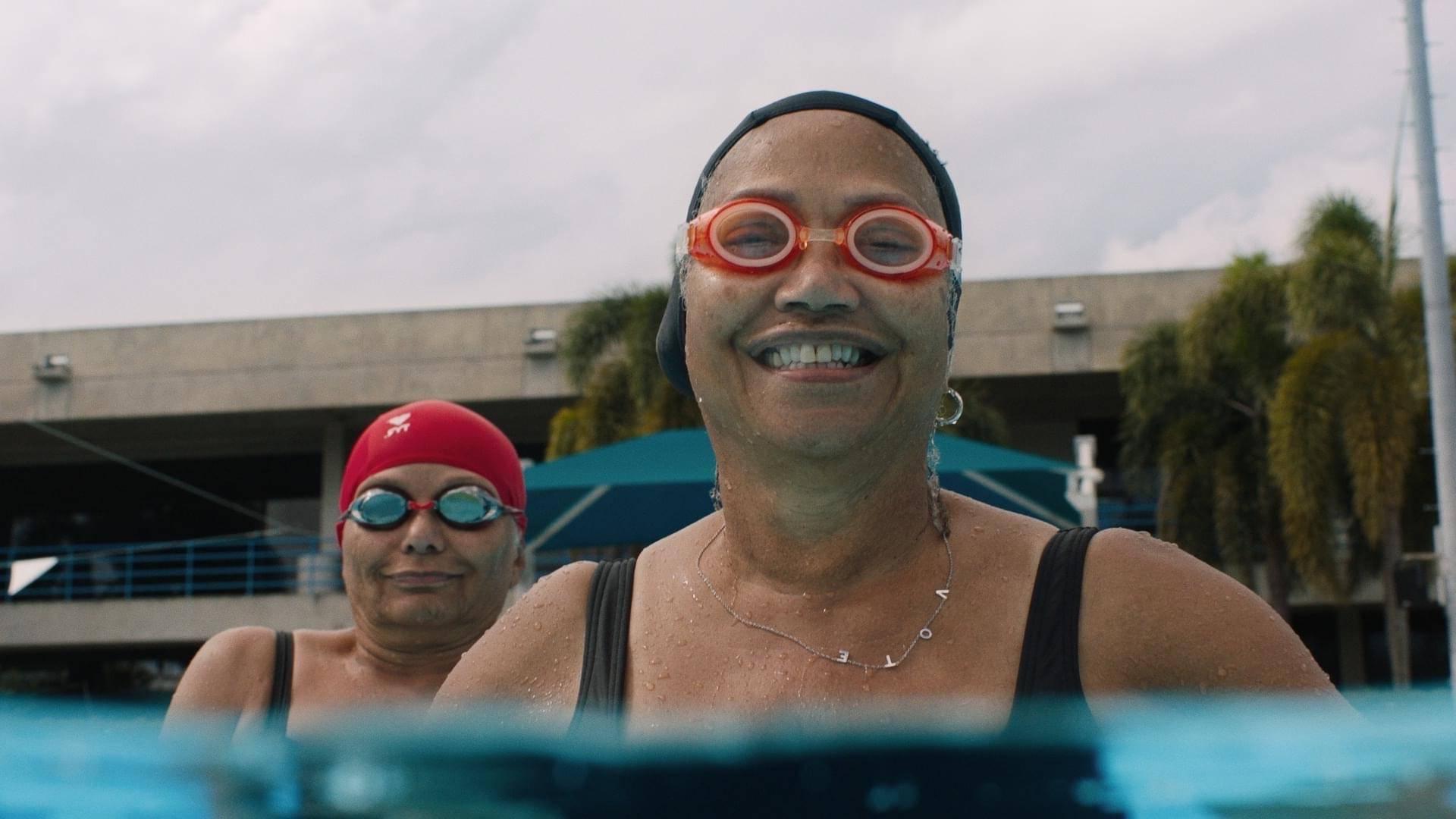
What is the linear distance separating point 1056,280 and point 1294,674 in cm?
1782

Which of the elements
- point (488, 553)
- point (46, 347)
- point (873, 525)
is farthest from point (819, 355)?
point (46, 347)

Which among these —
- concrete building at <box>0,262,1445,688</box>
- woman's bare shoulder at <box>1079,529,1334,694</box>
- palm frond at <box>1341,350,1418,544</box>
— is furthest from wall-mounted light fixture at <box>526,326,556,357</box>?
woman's bare shoulder at <box>1079,529,1334,694</box>

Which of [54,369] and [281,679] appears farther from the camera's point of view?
[54,369]

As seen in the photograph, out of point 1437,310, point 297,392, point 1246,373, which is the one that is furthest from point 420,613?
point 297,392

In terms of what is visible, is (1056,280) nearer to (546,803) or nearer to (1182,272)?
(1182,272)

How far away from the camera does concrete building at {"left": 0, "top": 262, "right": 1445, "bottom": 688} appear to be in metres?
18.5

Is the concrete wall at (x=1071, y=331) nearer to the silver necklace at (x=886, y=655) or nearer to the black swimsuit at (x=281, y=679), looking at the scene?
the black swimsuit at (x=281, y=679)

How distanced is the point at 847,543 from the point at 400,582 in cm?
160

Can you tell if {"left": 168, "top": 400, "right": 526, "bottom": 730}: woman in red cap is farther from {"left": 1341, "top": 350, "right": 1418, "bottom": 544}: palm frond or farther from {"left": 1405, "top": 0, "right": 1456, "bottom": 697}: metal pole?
{"left": 1341, "top": 350, "right": 1418, "bottom": 544}: palm frond

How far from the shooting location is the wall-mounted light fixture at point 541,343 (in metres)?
19.5

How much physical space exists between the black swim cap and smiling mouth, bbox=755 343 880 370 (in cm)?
16

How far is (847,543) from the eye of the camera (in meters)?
1.53

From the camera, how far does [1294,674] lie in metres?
1.33

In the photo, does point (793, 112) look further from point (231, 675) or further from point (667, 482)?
point (667, 482)
